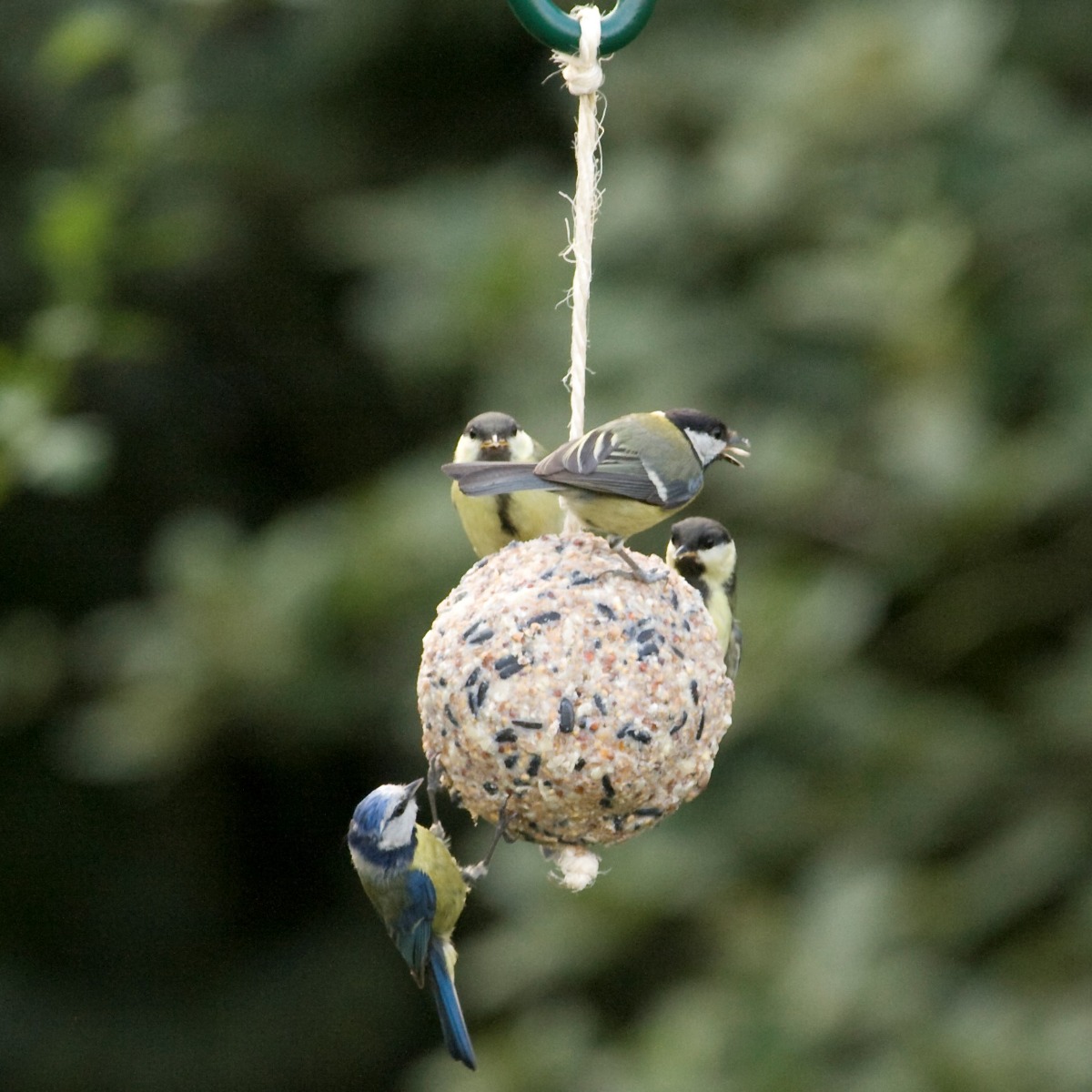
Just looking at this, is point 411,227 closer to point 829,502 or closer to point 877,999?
point 829,502

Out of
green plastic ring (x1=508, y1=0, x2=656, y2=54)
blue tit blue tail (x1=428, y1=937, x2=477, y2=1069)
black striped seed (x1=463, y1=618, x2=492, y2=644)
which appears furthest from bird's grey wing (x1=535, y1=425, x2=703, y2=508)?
blue tit blue tail (x1=428, y1=937, x2=477, y2=1069)

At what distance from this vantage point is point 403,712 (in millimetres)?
5059

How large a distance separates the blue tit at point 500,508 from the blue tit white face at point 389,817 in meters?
0.50

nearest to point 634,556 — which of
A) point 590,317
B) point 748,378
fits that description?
point 590,317

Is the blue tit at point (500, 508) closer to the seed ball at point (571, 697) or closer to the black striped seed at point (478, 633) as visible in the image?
the seed ball at point (571, 697)

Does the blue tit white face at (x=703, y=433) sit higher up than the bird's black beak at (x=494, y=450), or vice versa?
the bird's black beak at (x=494, y=450)

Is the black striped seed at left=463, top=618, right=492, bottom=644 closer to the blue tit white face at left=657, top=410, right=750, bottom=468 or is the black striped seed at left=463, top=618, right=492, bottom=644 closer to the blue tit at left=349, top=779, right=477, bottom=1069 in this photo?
the blue tit at left=349, top=779, right=477, bottom=1069

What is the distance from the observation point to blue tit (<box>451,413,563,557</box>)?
313cm

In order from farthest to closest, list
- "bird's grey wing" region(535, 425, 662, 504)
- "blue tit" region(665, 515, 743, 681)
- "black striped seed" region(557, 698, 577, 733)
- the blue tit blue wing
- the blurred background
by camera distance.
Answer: the blurred background, "blue tit" region(665, 515, 743, 681), the blue tit blue wing, "bird's grey wing" region(535, 425, 662, 504), "black striped seed" region(557, 698, 577, 733)

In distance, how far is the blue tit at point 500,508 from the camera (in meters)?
3.13

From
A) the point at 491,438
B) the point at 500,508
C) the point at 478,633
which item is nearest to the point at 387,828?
the point at 478,633

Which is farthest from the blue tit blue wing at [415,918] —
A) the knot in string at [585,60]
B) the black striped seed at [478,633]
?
the knot in string at [585,60]

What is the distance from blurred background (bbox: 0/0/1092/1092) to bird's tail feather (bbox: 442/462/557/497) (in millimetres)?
864

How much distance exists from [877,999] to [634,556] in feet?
7.03
